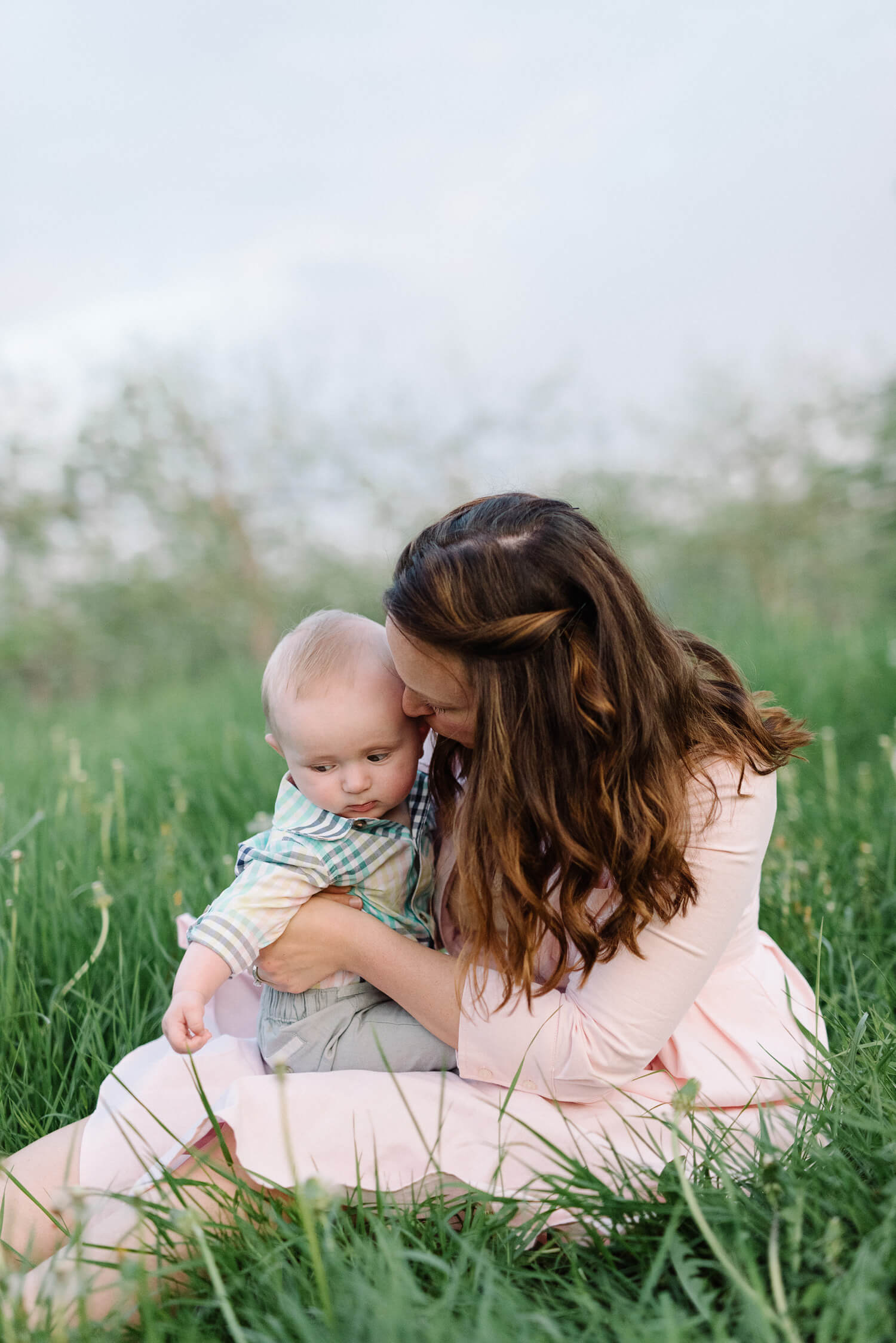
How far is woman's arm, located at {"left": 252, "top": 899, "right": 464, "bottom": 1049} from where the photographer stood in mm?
1569

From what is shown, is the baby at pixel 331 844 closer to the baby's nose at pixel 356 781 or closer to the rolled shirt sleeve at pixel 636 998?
the baby's nose at pixel 356 781

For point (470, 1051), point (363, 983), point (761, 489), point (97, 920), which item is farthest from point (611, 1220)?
point (761, 489)

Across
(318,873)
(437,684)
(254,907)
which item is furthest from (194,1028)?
(437,684)

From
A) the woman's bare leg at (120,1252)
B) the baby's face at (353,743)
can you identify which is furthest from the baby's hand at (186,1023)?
the baby's face at (353,743)

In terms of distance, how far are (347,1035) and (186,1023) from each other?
282 millimetres

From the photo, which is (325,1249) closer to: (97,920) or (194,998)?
(194,998)

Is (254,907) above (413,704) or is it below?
below

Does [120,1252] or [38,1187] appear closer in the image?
[120,1252]

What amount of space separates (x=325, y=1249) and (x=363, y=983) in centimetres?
51

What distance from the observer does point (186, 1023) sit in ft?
4.83

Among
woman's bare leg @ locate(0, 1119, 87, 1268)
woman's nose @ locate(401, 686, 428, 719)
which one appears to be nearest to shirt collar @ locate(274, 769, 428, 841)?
woman's nose @ locate(401, 686, 428, 719)

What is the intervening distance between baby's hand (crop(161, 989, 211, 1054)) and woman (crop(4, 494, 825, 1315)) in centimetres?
9

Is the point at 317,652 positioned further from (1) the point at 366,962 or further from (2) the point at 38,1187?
(2) the point at 38,1187

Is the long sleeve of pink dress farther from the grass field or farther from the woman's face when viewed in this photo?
the woman's face
